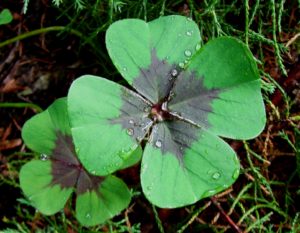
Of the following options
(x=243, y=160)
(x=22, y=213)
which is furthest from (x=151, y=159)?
(x=22, y=213)

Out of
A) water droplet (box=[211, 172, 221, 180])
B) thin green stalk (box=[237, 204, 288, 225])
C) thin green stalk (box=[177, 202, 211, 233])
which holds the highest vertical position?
water droplet (box=[211, 172, 221, 180])

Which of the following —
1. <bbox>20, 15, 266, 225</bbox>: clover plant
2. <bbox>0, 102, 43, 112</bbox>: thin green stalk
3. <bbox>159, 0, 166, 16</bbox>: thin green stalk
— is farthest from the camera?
<bbox>0, 102, 43, 112</bbox>: thin green stalk

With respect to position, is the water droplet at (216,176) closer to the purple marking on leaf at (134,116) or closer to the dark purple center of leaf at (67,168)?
the purple marking on leaf at (134,116)

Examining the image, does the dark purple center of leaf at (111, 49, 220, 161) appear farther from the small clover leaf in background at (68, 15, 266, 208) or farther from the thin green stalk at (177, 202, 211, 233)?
the thin green stalk at (177, 202, 211, 233)

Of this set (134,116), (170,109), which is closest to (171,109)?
(170,109)

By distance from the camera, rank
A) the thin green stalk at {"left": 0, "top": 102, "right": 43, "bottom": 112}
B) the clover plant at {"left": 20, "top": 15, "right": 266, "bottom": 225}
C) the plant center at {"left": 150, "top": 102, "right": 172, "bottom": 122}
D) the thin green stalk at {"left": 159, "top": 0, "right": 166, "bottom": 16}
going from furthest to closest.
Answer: the thin green stalk at {"left": 0, "top": 102, "right": 43, "bottom": 112}, the thin green stalk at {"left": 159, "top": 0, "right": 166, "bottom": 16}, the plant center at {"left": 150, "top": 102, "right": 172, "bottom": 122}, the clover plant at {"left": 20, "top": 15, "right": 266, "bottom": 225}

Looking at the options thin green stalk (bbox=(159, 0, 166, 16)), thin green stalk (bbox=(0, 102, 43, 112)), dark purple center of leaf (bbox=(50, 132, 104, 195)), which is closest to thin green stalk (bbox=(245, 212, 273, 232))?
dark purple center of leaf (bbox=(50, 132, 104, 195))

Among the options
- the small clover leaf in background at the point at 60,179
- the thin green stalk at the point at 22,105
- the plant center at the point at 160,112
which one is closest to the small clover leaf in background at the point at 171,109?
the plant center at the point at 160,112
